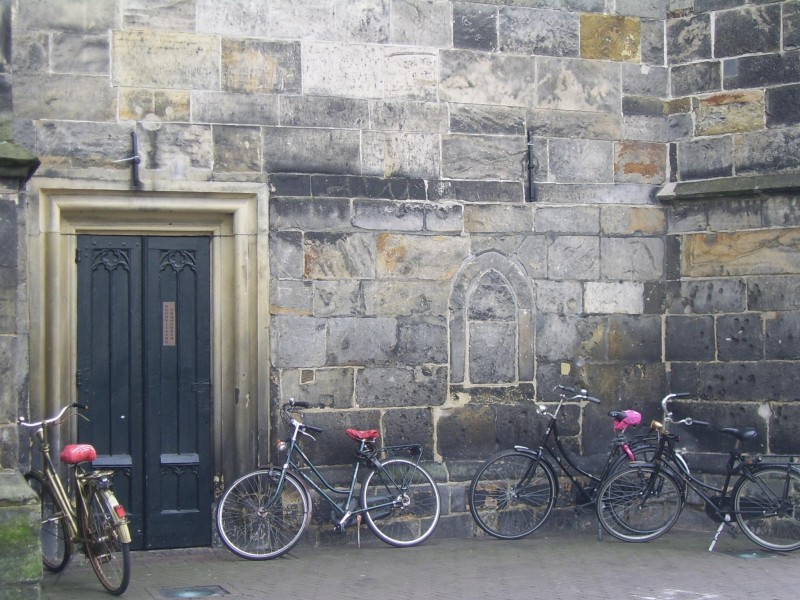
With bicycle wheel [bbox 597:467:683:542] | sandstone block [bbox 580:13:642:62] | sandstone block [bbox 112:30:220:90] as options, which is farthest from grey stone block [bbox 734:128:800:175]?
sandstone block [bbox 112:30:220:90]

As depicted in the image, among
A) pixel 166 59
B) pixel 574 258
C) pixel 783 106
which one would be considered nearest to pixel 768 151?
pixel 783 106

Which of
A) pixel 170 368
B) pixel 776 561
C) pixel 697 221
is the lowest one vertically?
pixel 776 561

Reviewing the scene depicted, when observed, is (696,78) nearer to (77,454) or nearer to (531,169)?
(531,169)

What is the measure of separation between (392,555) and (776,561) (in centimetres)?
273

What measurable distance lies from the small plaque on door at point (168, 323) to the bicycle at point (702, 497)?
347 centimetres

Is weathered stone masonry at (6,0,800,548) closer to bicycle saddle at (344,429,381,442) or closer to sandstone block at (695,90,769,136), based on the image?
sandstone block at (695,90,769,136)

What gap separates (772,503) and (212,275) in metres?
4.52

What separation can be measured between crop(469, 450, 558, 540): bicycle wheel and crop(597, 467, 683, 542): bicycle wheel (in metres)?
0.44

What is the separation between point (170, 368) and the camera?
886cm

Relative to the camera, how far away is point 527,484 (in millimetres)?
9188

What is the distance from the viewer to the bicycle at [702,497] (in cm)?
866

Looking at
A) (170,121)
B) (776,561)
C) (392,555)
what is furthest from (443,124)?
(776,561)

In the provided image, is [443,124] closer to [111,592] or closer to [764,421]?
[764,421]

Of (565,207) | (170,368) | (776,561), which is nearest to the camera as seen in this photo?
(776,561)
